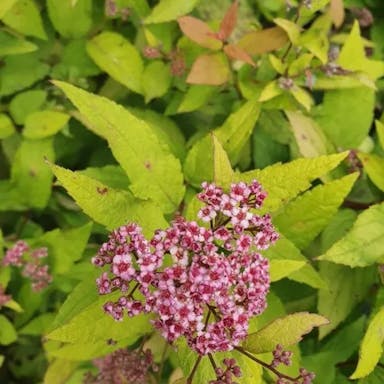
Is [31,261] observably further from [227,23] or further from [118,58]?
[227,23]

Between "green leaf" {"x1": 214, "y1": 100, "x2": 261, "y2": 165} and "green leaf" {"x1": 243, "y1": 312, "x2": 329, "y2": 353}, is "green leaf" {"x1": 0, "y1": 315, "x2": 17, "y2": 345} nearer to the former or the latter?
"green leaf" {"x1": 214, "y1": 100, "x2": 261, "y2": 165}

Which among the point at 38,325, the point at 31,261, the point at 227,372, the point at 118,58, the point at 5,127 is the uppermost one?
the point at 118,58

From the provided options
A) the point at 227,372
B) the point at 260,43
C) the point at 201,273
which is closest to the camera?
the point at 201,273

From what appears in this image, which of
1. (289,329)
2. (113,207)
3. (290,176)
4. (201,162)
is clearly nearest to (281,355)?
(289,329)

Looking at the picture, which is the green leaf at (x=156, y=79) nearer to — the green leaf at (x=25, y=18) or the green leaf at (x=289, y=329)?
the green leaf at (x=25, y=18)

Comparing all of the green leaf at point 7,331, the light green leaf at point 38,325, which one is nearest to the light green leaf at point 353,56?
the light green leaf at point 38,325

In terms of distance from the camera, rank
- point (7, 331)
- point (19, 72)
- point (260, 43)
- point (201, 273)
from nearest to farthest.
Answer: point (201, 273) < point (260, 43) < point (7, 331) < point (19, 72)
